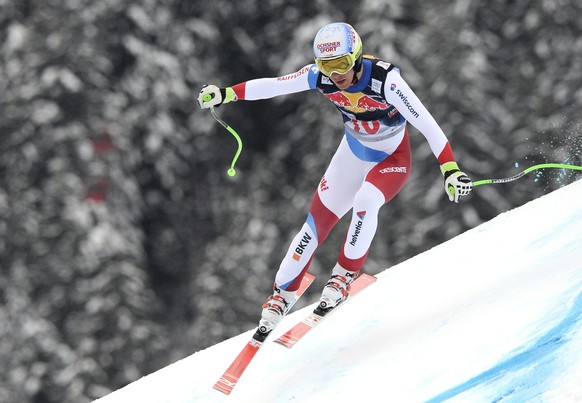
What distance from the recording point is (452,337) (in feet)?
16.3

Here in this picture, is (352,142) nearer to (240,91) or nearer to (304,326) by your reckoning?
(240,91)

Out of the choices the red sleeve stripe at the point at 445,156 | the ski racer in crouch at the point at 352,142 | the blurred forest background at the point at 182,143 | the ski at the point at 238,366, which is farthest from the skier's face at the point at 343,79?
the blurred forest background at the point at 182,143

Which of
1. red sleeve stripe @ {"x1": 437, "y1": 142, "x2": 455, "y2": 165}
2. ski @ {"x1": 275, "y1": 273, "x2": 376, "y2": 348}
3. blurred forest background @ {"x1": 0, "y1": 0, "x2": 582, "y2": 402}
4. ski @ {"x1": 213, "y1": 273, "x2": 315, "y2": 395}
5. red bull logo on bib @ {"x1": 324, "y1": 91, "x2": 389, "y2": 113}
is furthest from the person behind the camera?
blurred forest background @ {"x1": 0, "y1": 0, "x2": 582, "y2": 402}

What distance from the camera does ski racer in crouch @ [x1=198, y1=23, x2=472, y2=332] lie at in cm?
538

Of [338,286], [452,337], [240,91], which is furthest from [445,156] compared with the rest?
[240,91]

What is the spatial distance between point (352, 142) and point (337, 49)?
77 centimetres

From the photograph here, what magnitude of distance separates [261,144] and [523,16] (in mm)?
5594

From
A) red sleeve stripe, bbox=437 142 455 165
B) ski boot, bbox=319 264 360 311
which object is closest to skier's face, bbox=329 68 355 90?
red sleeve stripe, bbox=437 142 455 165

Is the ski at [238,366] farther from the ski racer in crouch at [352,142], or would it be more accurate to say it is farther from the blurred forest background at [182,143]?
the blurred forest background at [182,143]

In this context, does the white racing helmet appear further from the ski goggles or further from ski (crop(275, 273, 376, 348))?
ski (crop(275, 273, 376, 348))

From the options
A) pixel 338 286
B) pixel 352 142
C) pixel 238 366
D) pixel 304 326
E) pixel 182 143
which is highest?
pixel 182 143

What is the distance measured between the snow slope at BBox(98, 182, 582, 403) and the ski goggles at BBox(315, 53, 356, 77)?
162cm

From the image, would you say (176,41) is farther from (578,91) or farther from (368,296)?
(368,296)

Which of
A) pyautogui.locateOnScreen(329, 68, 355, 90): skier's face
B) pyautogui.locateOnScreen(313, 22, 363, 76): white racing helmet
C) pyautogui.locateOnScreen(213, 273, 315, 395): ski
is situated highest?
pyautogui.locateOnScreen(313, 22, 363, 76): white racing helmet
